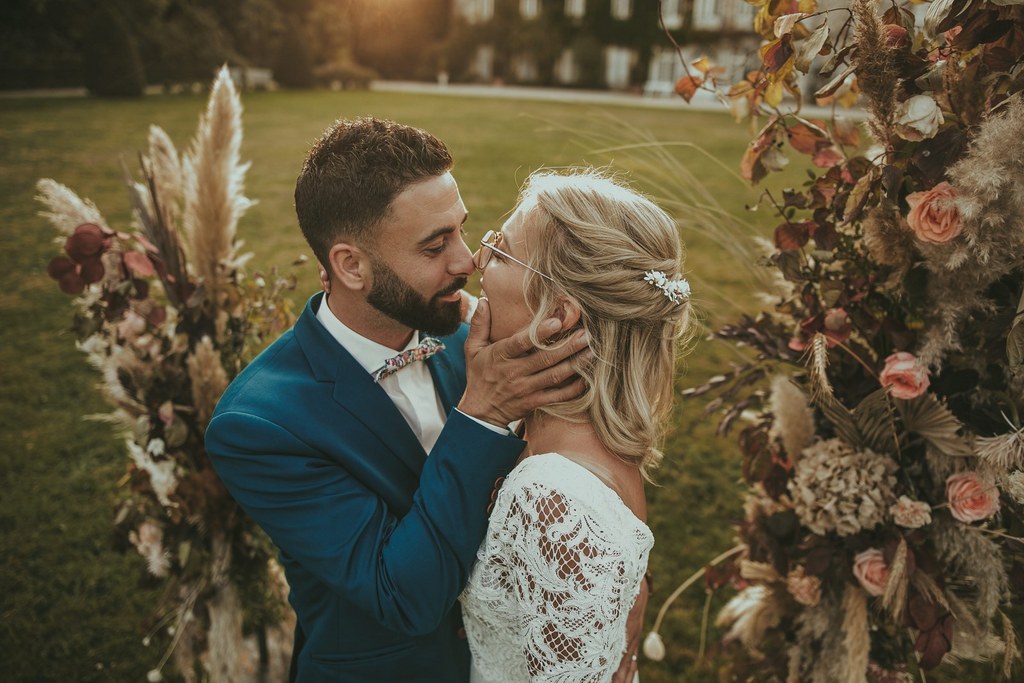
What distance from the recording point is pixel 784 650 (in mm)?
2545

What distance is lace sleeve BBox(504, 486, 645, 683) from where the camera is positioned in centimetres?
172

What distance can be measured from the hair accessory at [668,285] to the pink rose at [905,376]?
0.59 meters

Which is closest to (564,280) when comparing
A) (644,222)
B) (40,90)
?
(644,222)

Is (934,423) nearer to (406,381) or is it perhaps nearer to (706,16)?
(406,381)

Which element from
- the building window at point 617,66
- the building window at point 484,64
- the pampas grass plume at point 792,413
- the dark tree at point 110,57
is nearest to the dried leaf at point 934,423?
the pampas grass plume at point 792,413

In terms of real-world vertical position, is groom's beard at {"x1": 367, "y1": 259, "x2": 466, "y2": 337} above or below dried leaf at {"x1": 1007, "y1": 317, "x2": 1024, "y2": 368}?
below

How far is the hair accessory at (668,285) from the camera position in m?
1.98

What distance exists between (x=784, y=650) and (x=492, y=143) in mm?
12857

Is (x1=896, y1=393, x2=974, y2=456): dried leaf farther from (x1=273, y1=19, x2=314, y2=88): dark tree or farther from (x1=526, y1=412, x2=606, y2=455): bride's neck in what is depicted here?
(x1=273, y1=19, x2=314, y2=88): dark tree

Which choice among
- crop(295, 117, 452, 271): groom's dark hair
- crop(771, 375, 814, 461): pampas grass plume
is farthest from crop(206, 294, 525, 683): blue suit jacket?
crop(771, 375, 814, 461): pampas grass plume

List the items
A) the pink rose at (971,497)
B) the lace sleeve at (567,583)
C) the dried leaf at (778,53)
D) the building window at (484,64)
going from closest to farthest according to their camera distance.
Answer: the lace sleeve at (567,583)
the pink rose at (971,497)
the dried leaf at (778,53)
the building window at (484,64)

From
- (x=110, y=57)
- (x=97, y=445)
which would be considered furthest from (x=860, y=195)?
(x=110, y=57)

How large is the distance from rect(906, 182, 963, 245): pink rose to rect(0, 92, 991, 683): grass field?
679 mm

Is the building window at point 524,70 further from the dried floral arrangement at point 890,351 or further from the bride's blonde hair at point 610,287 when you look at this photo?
the bride's blonde hair at point 610,287
